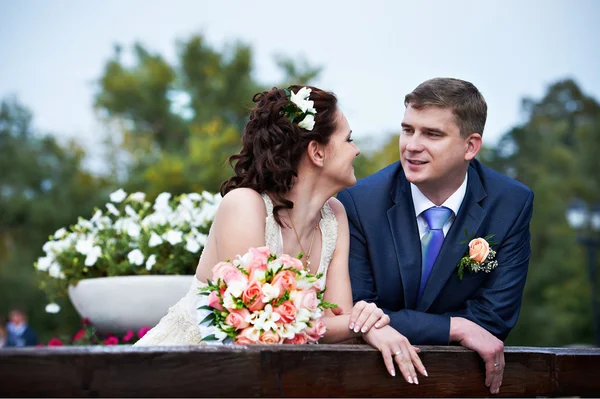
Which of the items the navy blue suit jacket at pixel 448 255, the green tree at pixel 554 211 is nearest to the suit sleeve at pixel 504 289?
the navy blue suit jacket at pixel 448 255

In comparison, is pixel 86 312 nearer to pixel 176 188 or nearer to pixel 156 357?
pixel 156 357

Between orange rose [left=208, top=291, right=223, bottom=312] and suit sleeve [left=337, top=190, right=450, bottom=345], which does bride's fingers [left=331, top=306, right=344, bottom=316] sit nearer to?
suit sleeve [left=337, top=190, right=450, bottom=345]

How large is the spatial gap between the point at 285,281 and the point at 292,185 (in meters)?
1.03

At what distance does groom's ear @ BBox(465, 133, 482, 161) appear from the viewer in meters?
4.21

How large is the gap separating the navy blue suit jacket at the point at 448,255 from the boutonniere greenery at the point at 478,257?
0.11 feet

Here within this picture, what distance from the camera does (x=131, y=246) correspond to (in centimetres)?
537

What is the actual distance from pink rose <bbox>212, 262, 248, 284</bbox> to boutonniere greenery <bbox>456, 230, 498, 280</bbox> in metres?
1.39

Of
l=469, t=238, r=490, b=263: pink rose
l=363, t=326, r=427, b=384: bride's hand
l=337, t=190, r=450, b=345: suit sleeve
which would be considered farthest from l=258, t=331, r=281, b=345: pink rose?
l=469, t=238, r=490, b=263: pink rose

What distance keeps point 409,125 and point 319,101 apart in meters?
0.55

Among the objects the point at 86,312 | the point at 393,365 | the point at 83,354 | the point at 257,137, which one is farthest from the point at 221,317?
the point at 86,312

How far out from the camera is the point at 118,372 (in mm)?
2150

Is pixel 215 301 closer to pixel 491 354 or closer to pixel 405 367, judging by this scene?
pixel 405 367

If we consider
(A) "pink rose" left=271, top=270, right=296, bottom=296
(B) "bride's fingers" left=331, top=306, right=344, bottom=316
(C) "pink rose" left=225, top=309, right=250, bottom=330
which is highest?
(A) "pink rose" left=271, top=270, right=296, bottom=296

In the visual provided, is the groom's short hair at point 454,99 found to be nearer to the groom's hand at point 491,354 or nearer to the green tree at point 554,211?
the groom's hand at point 491,354
